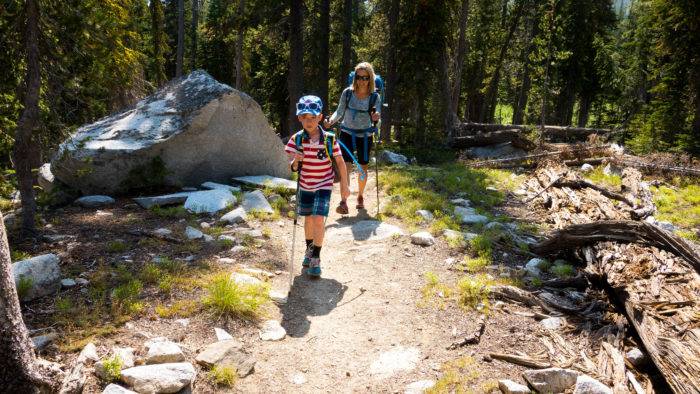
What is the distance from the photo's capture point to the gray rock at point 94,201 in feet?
27.2

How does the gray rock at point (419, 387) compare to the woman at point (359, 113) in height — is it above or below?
below

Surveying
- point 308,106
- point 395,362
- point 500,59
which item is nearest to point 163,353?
point 395,362

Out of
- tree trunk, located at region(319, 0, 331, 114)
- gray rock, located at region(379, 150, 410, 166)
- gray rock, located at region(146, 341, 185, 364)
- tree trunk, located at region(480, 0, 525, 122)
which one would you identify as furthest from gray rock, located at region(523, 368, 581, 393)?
tree trunk, located at region(480, 0, 525, 122)

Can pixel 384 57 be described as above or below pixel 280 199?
above

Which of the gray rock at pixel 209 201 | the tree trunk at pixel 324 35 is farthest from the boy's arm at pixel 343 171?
the tree trunk at pixel 324 35

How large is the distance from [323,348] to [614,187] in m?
10.1

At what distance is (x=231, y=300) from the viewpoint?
4.66 meters

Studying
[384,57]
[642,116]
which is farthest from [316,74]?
[642,116]

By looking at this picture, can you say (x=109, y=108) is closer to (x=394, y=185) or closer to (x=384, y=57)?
(x=394, y=185)

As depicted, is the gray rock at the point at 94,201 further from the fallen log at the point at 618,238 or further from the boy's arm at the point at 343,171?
the fallen log at the point at 618,238

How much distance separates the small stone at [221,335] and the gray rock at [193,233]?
2.63 meters

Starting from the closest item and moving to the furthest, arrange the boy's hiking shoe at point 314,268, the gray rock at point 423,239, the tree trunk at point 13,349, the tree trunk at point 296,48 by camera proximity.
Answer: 1. the tree trunk at point 13,349
2. the boy's hiking shoe at point 314,268
3. the gray rock at point 423,239
4. the tree trunk at point 296,48

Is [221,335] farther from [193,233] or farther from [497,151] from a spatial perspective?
[497,151]

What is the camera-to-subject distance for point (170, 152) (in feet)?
29.5
